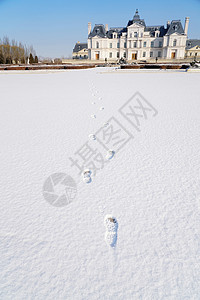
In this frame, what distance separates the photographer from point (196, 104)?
431cm

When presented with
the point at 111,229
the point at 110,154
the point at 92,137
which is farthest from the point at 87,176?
the point at 92,137

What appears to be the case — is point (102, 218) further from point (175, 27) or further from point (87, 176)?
point (175, 27)

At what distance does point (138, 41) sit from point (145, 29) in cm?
339

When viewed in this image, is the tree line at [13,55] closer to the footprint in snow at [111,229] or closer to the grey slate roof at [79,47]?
the grey slate roof at [79,47]

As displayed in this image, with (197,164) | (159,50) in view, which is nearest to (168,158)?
(197,164)

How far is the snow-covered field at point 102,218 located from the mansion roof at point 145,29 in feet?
149

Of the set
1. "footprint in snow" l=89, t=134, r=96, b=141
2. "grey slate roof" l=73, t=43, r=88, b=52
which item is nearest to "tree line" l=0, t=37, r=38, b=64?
"grey slate roof" l=73, t=43, r=88, b=52

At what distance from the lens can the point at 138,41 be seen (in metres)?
39.5

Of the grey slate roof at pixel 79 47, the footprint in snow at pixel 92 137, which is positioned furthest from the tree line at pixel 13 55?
the footprint in snow at pixel 92 137

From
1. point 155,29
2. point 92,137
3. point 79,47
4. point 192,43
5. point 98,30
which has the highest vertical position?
point 155,29

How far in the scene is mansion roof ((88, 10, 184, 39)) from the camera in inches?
1508

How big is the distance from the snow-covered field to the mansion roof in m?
45.3

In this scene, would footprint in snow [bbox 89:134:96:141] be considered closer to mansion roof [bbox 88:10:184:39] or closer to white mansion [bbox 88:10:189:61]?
white mansion [bbox 88:10:189:61]

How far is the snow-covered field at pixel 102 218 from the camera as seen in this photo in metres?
0.85
